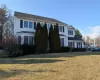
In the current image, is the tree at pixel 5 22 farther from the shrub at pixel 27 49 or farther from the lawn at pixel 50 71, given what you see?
the lawn at pixel 50 71

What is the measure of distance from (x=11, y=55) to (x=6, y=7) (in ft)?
80.7

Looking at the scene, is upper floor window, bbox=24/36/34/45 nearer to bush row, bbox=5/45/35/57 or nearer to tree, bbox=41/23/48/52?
tree, bbox=41/23/48/52

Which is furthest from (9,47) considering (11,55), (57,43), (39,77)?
(39,77)

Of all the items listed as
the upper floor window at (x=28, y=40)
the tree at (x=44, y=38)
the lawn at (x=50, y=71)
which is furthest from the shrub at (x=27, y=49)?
the lawn at (x=50, y=71)

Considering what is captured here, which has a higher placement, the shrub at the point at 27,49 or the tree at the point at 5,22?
the tree at the point at 5,22

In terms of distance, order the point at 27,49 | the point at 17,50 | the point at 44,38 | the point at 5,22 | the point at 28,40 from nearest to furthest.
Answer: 1. the point at 17,50
2. the point at 27,49
3. the point at 44,38
4. the point at 28,40
5. the point at 5,22

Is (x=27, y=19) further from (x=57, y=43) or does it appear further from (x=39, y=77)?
(x=39, y=77)

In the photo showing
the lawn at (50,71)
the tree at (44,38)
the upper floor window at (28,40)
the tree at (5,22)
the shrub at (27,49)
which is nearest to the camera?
the lawn at (50,71)

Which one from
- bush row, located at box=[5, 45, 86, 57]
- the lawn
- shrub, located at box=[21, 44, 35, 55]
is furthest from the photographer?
shrub, located at box=[21, 44, 35, 55]

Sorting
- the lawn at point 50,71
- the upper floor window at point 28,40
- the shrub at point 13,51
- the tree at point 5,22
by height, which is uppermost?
the tree at point 5,22

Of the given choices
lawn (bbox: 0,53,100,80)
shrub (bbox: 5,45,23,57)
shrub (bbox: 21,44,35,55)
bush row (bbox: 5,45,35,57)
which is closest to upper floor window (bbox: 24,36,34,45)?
shrub (bbox: 21,44,35,55)

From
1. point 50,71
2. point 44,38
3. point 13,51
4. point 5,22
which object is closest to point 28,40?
point 44,38

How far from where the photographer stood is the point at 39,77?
881 centimetres

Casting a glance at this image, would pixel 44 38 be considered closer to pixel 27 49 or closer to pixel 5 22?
pixel 27 49
